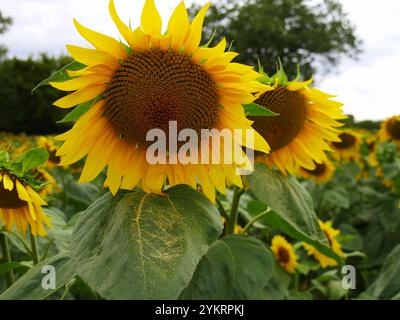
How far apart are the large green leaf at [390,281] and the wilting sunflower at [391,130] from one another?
2526 millimetres

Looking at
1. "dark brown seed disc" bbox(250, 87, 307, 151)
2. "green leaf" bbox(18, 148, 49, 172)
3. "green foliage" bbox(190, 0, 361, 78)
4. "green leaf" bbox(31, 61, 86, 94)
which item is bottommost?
"green leaf" bbox(18, 148, 49, 172)

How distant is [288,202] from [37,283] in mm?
686

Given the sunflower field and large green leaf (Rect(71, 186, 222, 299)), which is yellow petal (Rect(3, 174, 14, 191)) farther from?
large green leaf (Rect(71, 186, 222, 299))

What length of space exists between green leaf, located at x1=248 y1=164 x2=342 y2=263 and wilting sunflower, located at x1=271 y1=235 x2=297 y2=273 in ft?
2.64

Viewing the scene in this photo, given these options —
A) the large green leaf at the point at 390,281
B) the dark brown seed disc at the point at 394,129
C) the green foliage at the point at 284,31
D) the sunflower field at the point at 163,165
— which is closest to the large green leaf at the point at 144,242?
the sunflower field at the point at 163,165

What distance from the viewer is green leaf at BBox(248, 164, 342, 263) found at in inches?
54.1

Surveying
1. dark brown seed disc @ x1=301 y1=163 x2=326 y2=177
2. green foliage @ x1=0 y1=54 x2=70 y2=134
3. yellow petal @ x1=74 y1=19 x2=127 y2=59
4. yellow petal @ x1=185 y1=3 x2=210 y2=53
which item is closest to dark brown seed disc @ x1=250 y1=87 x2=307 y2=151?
yellow petal @ x1=185 y1=3 x2=210 y2=53

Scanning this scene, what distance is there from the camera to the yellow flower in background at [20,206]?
4.71ft

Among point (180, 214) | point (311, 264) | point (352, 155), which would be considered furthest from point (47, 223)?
point (352, 155)

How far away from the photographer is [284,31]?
2766cm

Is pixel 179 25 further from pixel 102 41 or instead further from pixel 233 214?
pixel 233 214

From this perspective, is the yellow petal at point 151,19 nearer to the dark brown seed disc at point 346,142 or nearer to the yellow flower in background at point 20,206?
the yellow flower in background at point 20,206

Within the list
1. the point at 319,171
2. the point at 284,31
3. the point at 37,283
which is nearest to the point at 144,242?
the point at 37,283

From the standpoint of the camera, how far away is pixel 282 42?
92.7 feet
